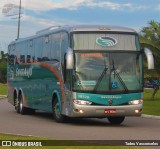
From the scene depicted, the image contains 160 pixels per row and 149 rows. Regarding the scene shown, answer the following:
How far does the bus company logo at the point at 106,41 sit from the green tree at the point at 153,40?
18470mm

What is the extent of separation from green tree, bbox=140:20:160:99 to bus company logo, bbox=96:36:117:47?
18470mm

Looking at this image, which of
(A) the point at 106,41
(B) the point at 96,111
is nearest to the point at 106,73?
(A) the point at 106,41

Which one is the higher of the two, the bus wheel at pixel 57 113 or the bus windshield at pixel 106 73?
the bus windshield at pixel 106 73

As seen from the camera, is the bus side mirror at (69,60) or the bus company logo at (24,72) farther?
the bus company logo at (24,72)

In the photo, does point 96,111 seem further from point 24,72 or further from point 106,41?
point 24,72

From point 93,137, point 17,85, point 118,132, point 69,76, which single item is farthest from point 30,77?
point 93,137

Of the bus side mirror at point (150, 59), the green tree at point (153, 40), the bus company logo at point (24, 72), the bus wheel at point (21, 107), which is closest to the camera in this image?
the bus side mirror at point (150, 59)

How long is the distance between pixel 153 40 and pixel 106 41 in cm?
1992

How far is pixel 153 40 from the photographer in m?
37.6

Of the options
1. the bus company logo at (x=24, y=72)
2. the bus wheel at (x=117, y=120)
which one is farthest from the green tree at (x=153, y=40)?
the bus wheel at (x=117, y=120)

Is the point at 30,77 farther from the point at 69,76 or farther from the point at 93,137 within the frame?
the point at 93,137

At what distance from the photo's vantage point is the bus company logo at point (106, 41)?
18.1 m

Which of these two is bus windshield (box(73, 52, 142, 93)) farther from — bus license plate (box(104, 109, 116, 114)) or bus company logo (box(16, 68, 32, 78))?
bus company logo (box(16, 68, 32, 78))

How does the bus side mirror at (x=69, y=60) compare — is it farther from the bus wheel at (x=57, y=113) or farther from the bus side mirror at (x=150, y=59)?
the bus side mirror at (x=150, y=59)
